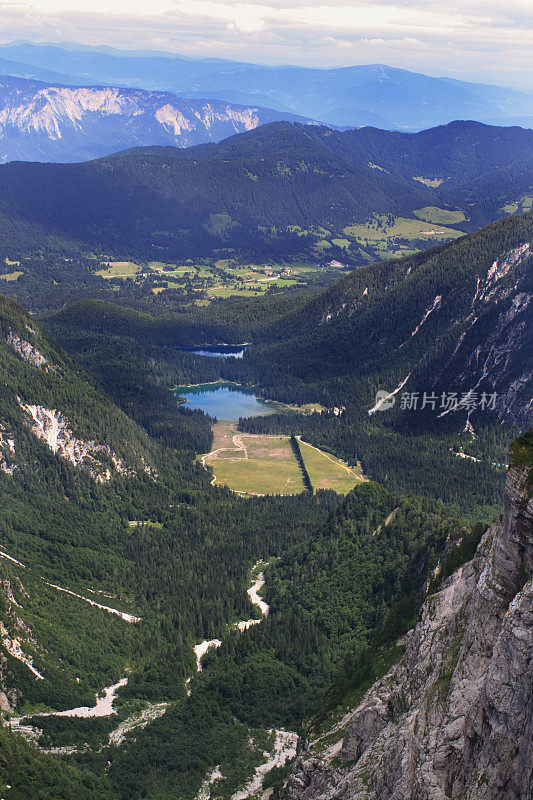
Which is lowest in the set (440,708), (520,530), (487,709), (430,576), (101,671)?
(101,671)

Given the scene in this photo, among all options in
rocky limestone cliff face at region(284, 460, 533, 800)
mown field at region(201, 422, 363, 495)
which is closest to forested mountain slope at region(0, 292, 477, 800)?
mown field at region(201, 422, 363, 495)

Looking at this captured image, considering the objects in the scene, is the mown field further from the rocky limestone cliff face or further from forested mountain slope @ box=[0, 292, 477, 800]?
the rocky limestone cliff face

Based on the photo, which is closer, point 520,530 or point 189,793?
point 520,530

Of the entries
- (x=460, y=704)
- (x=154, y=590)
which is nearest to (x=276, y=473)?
(x=154, y=590)

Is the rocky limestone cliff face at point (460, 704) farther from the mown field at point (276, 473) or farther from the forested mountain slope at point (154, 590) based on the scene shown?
the mown field at point (276, 473)

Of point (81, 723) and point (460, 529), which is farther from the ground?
point (460, 529)

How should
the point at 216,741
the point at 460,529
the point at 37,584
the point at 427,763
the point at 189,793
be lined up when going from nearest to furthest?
the point at 427,763, the point at 189,793, the point at 216,741, the point at 460,529, the point at 37,584

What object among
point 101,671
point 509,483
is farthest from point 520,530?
point 101,671

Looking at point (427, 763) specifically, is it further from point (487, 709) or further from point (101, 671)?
point (101, 671)

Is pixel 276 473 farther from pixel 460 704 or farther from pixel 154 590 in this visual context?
pixel 460 704
